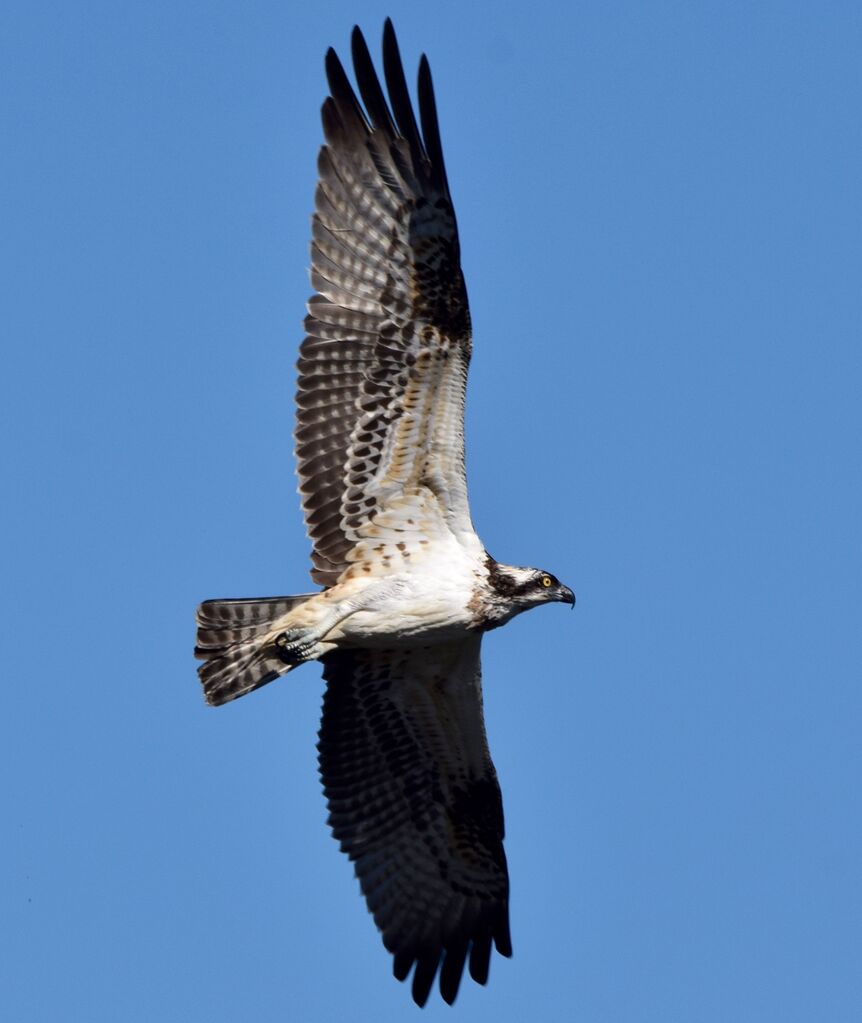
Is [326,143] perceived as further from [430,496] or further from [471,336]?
[430,496]

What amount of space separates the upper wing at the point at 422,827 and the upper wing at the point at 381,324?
143cm

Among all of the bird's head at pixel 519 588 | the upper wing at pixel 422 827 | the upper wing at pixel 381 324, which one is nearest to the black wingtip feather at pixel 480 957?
the upper wing at pixel 422 827

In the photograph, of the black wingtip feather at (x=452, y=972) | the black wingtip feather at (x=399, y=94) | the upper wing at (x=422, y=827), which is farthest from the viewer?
the black wingtip feather at (x=452, y=972)

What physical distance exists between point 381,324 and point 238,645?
2.26 metres

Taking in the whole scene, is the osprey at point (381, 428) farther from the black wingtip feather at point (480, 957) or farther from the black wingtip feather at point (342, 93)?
the black wingtip feather at point (480, 957)

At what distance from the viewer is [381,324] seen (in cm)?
1279

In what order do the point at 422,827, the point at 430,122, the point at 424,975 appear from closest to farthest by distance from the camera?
the point at 430,122, the point at 424,975, the point at 422,827

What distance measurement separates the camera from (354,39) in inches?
497

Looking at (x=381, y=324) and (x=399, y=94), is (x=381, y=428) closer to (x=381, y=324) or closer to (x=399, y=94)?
(x=381, y=324)

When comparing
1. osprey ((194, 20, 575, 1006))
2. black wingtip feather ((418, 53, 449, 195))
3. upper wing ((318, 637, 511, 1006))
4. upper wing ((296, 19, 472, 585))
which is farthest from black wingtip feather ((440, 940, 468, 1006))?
black wingtip feather ((418, 53, 449, 195))

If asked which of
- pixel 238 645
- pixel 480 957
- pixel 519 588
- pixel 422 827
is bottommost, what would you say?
pixel 480 957

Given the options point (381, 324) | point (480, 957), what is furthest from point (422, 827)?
point (381, 324)

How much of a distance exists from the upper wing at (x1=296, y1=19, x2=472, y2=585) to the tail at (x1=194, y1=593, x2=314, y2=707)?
46 cm

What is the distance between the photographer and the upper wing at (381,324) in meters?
12.7
